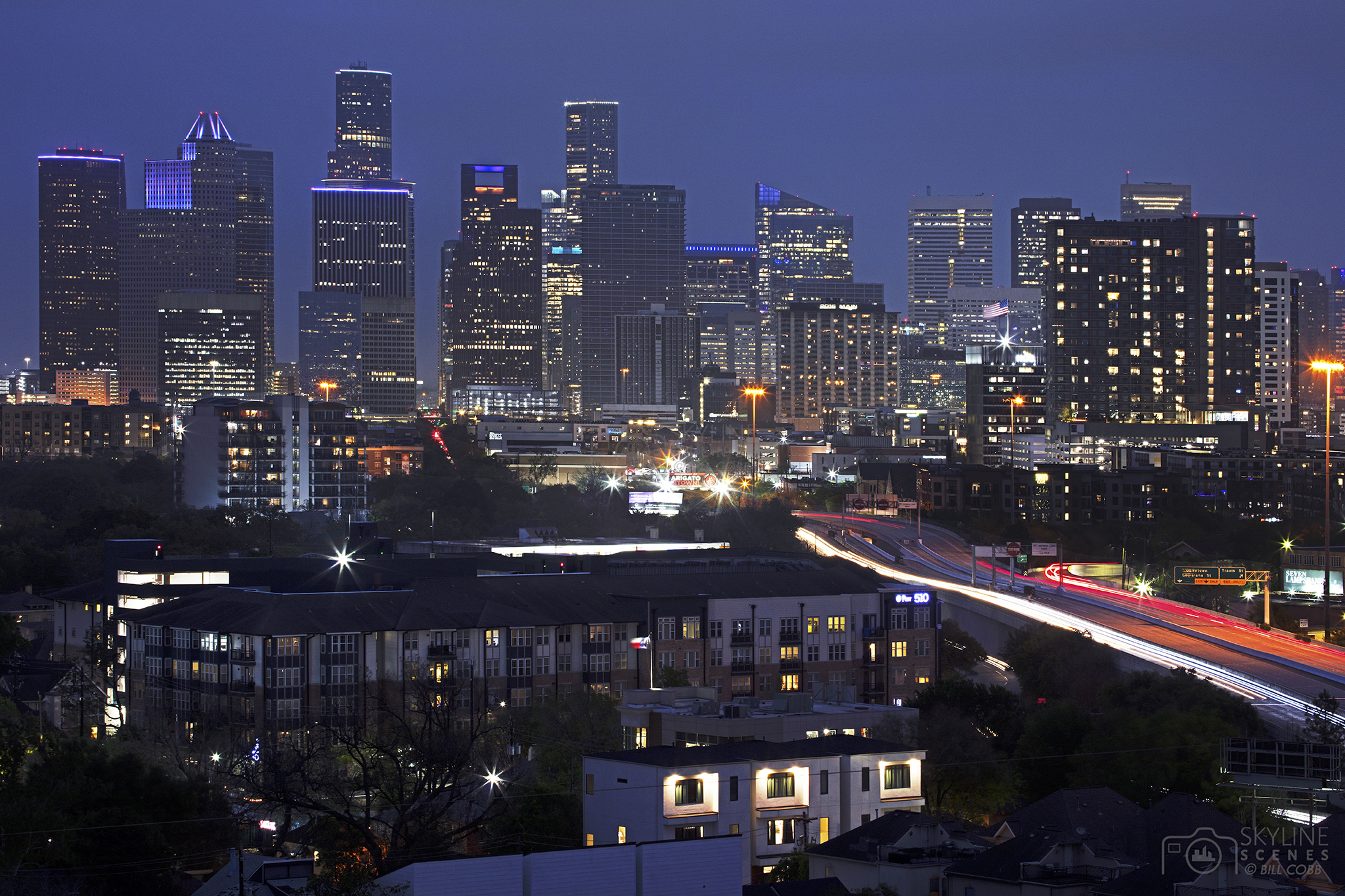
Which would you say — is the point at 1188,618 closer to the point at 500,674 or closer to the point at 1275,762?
the point at 500,674

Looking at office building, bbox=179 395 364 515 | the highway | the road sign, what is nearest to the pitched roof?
the highway

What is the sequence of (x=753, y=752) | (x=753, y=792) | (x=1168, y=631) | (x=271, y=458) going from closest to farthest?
(x=753, y=792)
(x=753, y=752)
(x=1168, y=631)
(x=271, y=458)

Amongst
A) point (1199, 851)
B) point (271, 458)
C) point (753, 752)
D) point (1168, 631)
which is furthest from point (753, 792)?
point (271, 458)

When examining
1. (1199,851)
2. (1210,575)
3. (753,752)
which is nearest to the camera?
(1199,851)

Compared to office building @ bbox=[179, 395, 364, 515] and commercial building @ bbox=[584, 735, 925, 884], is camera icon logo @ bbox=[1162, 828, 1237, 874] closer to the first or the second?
commercial building @ bbox=[584, 735, 925, 884]

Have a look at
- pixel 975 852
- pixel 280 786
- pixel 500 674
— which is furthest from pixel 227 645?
pixel 975 852

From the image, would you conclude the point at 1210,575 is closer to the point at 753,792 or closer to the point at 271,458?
the point at 753,792

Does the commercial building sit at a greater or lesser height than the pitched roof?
lesser

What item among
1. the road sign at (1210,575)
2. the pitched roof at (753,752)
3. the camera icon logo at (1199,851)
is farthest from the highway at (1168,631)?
the camera icon logo at (1199,851)
